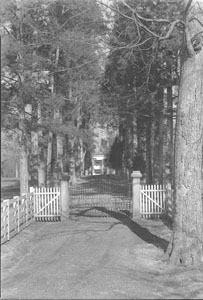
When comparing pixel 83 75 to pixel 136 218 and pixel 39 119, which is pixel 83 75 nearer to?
pixel 39 119

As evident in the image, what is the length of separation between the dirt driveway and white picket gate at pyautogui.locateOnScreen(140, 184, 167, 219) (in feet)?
11.4

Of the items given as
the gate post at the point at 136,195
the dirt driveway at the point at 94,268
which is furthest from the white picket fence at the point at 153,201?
the dirt driveway at the point at 94,268

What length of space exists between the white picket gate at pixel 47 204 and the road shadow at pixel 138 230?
5.08 feet

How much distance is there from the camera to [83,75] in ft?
61.6

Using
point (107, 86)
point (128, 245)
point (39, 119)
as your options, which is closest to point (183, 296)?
point (128, 245)

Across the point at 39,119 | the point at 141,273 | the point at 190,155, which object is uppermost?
the point at 39,119

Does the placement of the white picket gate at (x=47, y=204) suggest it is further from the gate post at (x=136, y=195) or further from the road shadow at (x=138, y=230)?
the gate post at (x=136, y=195)

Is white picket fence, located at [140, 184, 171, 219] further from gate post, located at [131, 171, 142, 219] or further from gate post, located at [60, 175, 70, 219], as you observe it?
gate post, located at [60, 175, 70, 219]

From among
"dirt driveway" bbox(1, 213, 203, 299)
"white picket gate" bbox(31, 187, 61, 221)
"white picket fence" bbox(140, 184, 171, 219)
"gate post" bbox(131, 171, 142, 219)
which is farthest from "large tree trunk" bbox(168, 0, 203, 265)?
"white picket gate" bbox(31, 187, 61, 221)

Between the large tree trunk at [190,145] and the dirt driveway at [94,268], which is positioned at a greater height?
the large tree trunk at [190,145]

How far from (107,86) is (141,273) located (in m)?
17.7

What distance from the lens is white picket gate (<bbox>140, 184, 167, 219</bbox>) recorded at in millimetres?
15953

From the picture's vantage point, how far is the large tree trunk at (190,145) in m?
8.44

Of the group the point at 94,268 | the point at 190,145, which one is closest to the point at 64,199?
the point at 190,145
